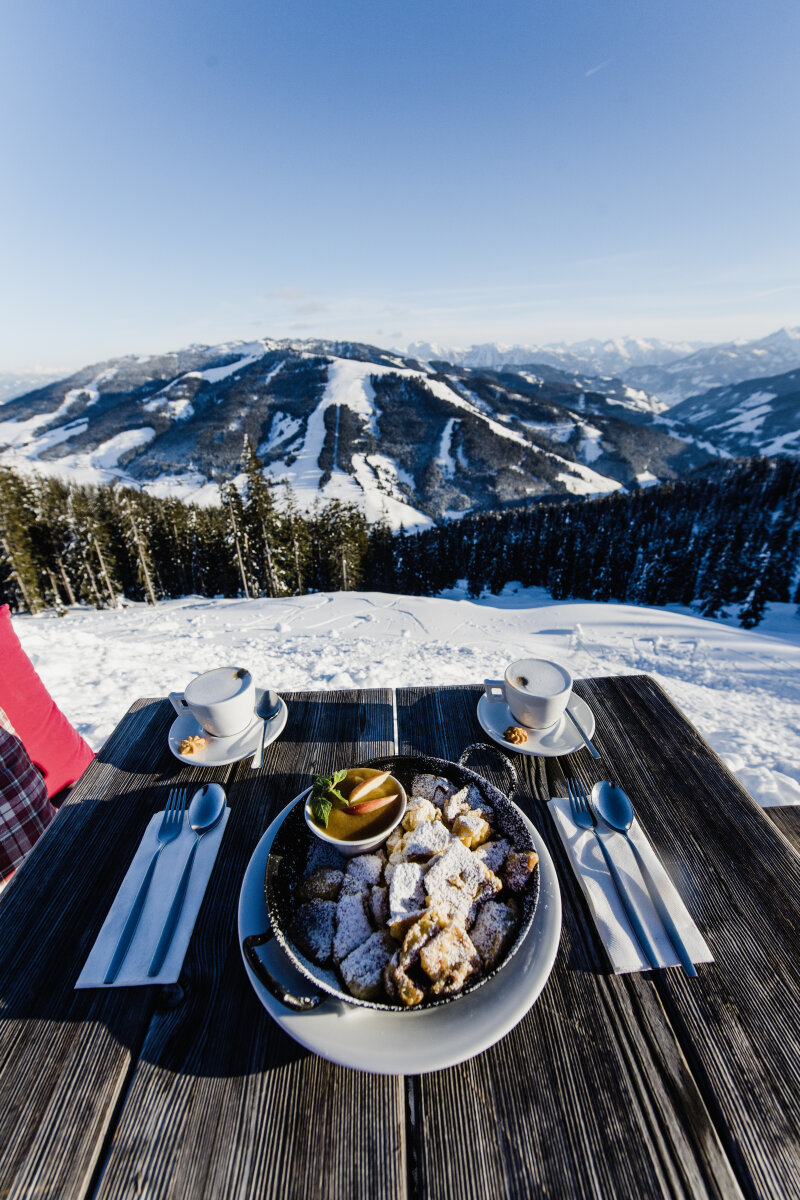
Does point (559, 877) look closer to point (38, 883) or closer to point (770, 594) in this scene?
point (38, 883)

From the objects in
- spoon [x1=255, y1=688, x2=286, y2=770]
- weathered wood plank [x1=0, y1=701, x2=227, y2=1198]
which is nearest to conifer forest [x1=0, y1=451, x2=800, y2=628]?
spoon [x1=255, y1=688, x2=286, y2=770]

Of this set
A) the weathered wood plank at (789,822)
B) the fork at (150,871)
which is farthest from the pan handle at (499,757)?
the weathered wood plank at (789,822)

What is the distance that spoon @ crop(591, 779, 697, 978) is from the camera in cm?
139

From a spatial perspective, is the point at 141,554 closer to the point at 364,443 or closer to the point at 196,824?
the point at 196,824

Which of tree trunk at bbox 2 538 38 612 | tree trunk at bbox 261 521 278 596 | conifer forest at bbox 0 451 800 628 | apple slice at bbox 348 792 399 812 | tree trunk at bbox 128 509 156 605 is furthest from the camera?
tree trunk at bbox 128 509 156 605

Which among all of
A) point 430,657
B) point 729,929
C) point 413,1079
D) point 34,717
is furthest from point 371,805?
point 430,657

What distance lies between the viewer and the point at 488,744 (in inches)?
88.0

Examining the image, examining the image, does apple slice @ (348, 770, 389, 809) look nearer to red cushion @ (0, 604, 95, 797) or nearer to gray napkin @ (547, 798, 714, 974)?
gray napkin @ (547, 798, 714, 974)

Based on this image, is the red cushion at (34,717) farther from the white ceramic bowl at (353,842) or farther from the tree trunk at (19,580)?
the tree trunk at (19,580)

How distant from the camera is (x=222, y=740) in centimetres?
226

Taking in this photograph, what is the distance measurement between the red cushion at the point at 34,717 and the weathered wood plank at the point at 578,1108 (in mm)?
3109

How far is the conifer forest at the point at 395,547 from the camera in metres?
33.6

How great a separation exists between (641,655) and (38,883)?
9.28 meters

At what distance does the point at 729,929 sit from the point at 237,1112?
1553 mm
